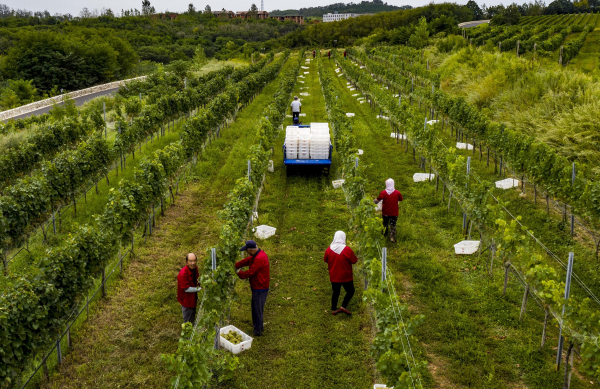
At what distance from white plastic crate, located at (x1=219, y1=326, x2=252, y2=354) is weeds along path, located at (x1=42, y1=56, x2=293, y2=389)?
0.90 metres

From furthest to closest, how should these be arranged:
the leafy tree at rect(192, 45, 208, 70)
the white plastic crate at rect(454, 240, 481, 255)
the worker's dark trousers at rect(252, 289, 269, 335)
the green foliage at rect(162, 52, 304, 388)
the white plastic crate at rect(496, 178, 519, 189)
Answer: the leafy tree at rect(192, 45, 208, 70) → the white plastic crate at rect(496, 178, 519, 189) → the white plastic crate at rect(454, 240, 481, 255) → the worker's dark trousers at rect(252, 289, 269, 335) → the green foliage at rect(162, 52, 304, 388)

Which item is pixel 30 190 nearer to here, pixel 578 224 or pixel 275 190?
pixel 275 190

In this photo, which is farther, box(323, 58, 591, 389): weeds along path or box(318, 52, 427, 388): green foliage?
box(323, 58, 591, 389): weeds along path

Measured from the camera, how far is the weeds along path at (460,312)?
25.9 ft

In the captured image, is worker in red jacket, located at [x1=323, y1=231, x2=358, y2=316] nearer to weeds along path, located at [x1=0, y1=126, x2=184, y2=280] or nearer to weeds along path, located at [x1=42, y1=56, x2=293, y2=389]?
weeds along path, located at [x1=42, y1=56, x2=293, y2=389]

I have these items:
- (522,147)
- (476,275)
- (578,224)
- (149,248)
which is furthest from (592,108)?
(149,248)

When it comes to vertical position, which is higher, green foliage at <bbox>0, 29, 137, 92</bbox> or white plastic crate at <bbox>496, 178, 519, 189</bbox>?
green foliage at <bbox>0, 29, 137, 92</bbox>

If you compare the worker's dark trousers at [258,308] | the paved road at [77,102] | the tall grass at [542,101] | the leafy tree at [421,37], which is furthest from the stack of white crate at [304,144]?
the leafy tree at [421,37]

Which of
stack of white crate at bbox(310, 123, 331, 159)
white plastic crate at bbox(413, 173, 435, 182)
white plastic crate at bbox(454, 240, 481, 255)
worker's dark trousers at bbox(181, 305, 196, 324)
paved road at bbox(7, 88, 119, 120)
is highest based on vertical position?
stack of white crate at bbox(310, 123, 331, 159)

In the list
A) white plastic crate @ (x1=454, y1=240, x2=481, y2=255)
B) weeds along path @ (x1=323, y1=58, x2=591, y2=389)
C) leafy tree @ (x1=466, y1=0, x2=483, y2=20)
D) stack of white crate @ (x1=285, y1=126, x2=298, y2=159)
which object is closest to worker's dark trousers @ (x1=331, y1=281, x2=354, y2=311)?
weeds along path @ (x1=323, y1=58, x2=591, y2=389)

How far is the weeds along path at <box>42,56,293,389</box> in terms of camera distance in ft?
26.3

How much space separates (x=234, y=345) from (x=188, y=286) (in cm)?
129

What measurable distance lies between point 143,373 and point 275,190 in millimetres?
9220

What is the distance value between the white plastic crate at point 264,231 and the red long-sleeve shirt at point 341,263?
158 inches
